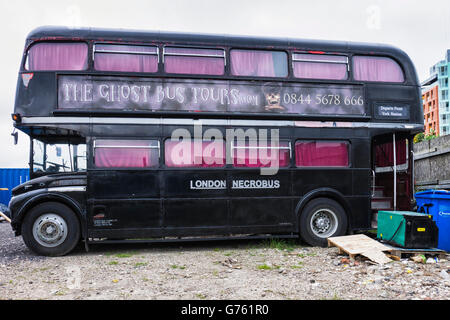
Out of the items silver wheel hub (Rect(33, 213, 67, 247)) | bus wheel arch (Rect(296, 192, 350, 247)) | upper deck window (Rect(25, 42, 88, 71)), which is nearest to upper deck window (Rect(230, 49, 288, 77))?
bus wheel arch (Rect(296, 192, 350, 247))

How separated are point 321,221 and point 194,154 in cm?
313

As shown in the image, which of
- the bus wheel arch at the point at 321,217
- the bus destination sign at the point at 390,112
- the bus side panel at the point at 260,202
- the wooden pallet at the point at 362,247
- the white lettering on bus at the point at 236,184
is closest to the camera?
the wooden pallet at the point at 362,247

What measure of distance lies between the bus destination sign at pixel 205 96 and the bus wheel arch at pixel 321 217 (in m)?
1.90

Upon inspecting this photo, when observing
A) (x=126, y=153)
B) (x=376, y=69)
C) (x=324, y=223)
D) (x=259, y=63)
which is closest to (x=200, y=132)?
(x=126, y=153)

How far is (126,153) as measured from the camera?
→ 7.45m

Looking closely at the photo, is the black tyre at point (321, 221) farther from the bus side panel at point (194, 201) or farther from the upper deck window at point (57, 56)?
the upper deck window at point (57, 56)

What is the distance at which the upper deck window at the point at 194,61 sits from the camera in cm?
761

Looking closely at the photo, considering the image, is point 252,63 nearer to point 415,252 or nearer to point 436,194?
point 436,194

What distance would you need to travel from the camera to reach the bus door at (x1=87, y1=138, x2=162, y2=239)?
731 centimetres

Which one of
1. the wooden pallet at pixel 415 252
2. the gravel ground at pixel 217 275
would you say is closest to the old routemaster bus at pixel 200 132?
the gravel ground at pixel 217 275

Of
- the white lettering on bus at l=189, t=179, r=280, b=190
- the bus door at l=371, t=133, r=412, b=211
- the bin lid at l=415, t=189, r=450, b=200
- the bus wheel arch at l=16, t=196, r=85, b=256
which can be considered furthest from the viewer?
the bus door at l=371, t=133, r=412, b=211

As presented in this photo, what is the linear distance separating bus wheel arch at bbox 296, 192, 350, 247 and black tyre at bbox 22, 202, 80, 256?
463 cm

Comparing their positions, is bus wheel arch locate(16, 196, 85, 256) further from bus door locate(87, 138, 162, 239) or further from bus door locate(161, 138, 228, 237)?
bus door locate(161, 138, 228, 237)

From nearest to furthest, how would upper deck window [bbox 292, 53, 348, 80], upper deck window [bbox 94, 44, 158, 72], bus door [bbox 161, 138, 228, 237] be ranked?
upper deck window [bbox 94, 44, 158, 72]
bus door [bbox 161, 138, 228, 237]
upper deck window [bbox 292, 53, 348, 80]
